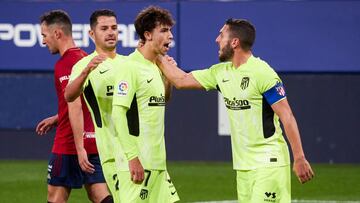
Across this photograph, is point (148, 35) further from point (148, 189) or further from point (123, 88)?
point (148, 189)

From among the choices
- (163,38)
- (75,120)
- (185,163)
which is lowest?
(185,163)

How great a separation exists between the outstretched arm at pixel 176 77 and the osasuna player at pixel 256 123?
1.59 ft

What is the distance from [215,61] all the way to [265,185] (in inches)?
365

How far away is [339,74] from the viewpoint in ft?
56.6

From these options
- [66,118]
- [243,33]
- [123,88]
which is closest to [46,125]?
[66,118]

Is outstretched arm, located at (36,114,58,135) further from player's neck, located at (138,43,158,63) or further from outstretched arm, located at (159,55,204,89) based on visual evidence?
player's neck, located at (138,43,158,63)

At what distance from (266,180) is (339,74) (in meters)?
9.46

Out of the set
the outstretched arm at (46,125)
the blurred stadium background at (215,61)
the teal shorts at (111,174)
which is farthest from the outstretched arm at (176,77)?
the blurred stadium background at (215,61)

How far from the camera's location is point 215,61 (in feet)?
56.4

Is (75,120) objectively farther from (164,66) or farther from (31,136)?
(31,136)

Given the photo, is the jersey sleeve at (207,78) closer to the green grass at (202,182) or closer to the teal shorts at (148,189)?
the teal shorts at (148,189)

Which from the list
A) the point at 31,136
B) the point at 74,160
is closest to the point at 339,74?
the point at 31,136

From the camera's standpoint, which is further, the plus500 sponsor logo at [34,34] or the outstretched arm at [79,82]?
the plus500 sponsor logo at [34,34]

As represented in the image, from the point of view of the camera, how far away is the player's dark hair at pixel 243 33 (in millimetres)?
8312
